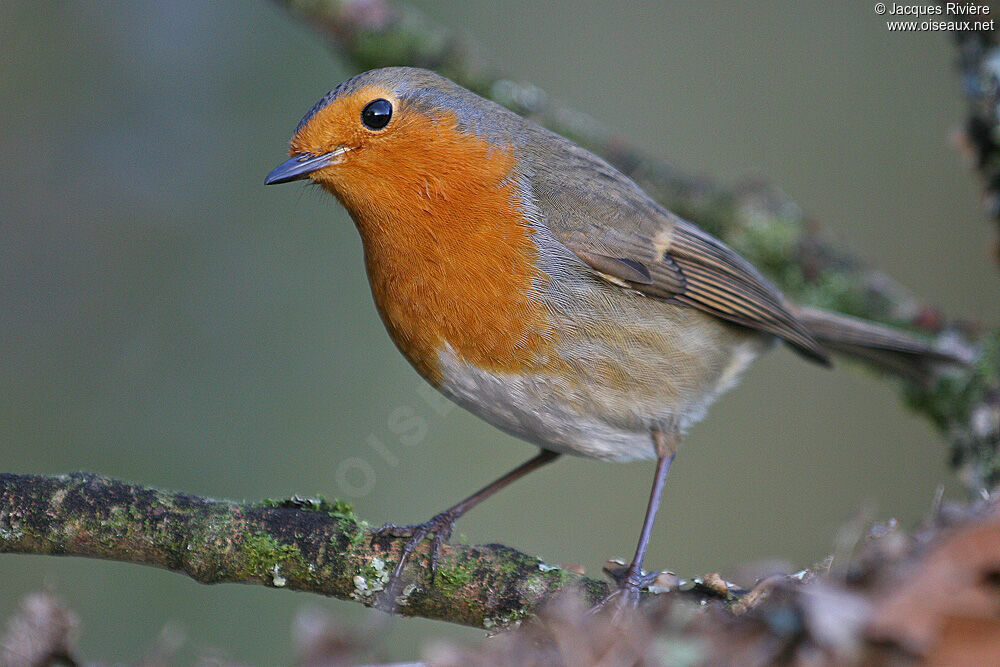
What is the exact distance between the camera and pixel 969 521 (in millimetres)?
1654

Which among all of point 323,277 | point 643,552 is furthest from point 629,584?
point 323,277

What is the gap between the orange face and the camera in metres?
3.06

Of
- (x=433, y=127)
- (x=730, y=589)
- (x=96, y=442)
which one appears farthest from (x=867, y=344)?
(x=96, y=442)

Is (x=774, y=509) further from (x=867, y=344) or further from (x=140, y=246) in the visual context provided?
(x=140, y=246)

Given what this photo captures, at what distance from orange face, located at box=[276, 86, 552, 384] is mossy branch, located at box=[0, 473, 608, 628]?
0.73 meters

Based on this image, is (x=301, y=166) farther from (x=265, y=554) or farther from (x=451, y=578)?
(x=451, y=578)

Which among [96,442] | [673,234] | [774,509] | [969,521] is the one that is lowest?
[774,509]

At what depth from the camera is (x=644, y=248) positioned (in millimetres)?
3523

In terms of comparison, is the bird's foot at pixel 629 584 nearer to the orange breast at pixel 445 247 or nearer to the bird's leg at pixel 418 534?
the bird's leg at pixel 418 534

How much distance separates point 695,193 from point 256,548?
280 cm

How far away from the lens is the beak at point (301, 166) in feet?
10.2

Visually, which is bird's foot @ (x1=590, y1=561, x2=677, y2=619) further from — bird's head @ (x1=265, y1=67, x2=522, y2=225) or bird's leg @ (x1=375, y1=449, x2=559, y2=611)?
bird's head @ (x1=265, y1=67, x2=522, y2=225)

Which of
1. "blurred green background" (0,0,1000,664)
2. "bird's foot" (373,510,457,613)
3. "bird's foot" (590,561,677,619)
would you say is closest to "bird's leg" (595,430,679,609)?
"bird's foot" (590,561,677,619)

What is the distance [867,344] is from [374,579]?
8.51 ft
